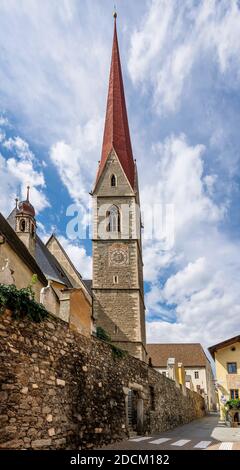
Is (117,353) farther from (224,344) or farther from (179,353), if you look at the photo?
(179,353)

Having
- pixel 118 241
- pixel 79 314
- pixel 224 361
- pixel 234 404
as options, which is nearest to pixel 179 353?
pixel 118 241

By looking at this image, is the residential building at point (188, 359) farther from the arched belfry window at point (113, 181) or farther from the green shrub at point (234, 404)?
the green shrub at point (234, 404)

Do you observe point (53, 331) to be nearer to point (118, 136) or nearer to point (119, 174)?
point (119, 174)

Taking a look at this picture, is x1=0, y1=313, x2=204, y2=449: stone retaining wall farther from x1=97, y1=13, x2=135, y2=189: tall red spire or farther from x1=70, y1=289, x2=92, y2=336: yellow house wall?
x1=97, y1=13, x2=135, y2=189: tall red spire

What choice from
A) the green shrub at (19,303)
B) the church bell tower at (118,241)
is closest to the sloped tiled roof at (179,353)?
the church bell tower at (118,241)

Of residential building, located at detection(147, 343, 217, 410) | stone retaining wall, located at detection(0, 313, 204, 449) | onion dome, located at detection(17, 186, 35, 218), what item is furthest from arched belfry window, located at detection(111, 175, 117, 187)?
residential building, located at detection(147, 343, 217, 410)

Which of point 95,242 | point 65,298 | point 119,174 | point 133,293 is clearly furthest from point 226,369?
point 65,298

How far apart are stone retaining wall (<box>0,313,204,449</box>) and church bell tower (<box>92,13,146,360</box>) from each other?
1833 cm

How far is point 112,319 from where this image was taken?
30.4m

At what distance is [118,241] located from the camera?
33188mm

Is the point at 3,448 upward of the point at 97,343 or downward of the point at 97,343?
downward

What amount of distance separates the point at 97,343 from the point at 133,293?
2157 centimetres

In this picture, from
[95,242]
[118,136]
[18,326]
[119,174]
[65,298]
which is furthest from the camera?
[118,136]

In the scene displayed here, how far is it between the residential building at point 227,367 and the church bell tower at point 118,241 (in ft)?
17.8
